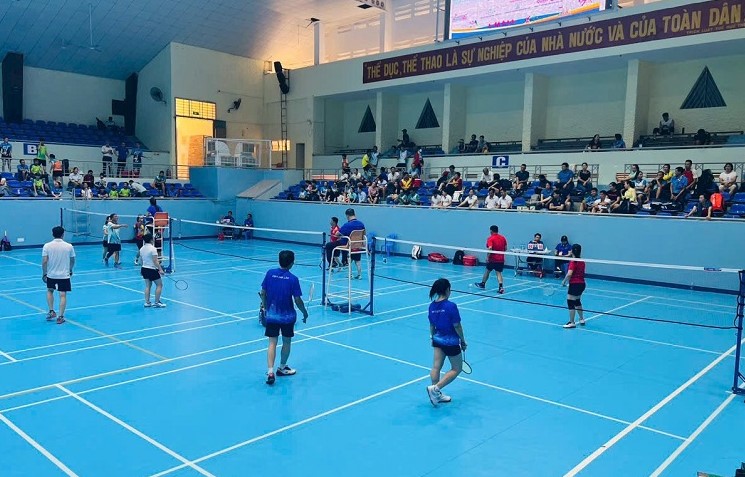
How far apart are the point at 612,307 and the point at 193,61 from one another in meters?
32.3

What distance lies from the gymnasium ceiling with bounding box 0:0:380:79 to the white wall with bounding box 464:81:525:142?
920 centimetres

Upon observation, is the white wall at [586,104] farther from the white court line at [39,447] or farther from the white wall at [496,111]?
the white court line at [39,447]

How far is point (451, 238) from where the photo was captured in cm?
2650

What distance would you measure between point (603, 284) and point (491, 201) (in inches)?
249

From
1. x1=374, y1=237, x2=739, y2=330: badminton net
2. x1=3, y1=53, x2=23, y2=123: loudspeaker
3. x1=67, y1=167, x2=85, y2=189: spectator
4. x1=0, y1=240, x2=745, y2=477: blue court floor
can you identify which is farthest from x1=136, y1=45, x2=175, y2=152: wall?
x1=0, y1=240, x2=745, y2=477: blue court floor

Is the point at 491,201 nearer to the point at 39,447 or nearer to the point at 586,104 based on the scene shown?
the point at 586,104

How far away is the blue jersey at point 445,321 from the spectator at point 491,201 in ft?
57.6

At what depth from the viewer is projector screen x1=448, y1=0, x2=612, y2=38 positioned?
2512cm

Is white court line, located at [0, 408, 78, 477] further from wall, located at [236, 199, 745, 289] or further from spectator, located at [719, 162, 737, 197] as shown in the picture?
spectator, located at [719, 162, 737, 197]

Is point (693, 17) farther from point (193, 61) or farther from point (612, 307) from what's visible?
point (193, 61)

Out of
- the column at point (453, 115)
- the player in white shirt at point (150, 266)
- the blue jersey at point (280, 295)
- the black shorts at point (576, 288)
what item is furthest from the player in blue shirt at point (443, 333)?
the column at point (453, 115)

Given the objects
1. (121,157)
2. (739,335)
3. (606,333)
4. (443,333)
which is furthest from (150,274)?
(121,157)

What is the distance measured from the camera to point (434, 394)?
8602 mm

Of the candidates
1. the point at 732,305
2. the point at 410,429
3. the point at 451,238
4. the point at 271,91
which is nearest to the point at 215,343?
the point at 410,429
